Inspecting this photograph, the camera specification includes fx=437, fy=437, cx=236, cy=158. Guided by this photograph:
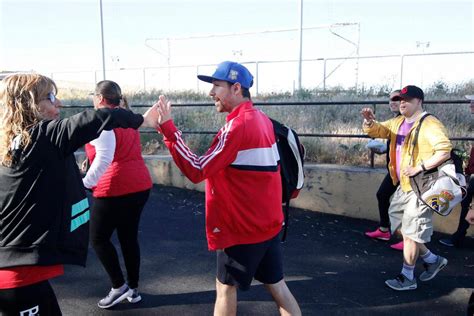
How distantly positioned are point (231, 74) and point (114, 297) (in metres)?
2.23

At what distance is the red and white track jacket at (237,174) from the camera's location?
2486 mm

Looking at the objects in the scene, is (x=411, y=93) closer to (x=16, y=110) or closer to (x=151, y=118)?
(x=151, y=118)

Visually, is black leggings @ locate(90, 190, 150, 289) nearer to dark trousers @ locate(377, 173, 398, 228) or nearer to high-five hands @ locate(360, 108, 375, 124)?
high-five hands @ locate(360, 108, 375, 124)

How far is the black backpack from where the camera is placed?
3031 millimetres

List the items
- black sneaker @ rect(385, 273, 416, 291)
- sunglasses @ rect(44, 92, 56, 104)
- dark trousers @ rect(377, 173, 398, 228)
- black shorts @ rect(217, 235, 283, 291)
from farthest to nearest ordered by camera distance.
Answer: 1. dark trousers @ rect(377, 173, 398, 228)
2. black sneaker @ rect(385, 273, 416, 291)
3. black shorts @ rect(217, 235, 283, 291)
4. sunglasses @ rect(44, 92, 56, 104)

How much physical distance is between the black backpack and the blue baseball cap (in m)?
0.40

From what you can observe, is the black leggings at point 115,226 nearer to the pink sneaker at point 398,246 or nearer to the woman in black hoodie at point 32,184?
the woman in black hoodie at point 32,184

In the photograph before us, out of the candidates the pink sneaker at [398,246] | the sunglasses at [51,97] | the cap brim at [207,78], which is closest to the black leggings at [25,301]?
the sunglasses at [51,97]

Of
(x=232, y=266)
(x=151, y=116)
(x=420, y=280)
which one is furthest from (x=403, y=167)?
(x=151, y=116)

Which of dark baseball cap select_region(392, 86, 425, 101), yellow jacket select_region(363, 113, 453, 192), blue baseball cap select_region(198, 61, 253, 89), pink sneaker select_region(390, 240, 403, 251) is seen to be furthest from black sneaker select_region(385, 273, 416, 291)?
blue baseball cap select_region(198, 61, 253, 89)

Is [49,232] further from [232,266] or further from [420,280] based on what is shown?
[420,280]

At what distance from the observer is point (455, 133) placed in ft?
24.3

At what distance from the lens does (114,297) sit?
12.2 ft

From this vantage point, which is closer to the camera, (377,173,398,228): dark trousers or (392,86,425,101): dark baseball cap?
(392,86,425,101): dark baseball cap
